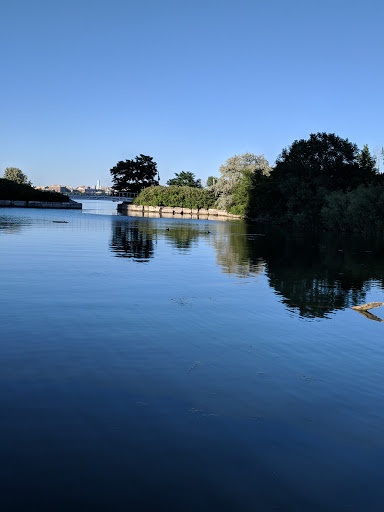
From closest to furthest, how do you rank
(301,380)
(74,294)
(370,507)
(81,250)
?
(370,507) → (301,380) → (74,294) → (81,250)

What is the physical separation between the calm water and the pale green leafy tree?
402ft

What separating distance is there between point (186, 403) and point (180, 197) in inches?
6922

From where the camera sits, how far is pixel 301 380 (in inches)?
380

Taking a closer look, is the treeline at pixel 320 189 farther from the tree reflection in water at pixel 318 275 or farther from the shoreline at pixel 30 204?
the shoreline at pixel 30 204

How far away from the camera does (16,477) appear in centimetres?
575

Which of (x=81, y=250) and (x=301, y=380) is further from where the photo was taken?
(x=81, y=250)

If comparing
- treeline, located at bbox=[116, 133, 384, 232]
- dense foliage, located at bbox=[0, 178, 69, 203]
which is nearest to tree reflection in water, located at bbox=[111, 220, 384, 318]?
treeline, located at bbox=[116, 133, 384, 232]

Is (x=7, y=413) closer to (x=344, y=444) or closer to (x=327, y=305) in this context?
(x=344, y=444)

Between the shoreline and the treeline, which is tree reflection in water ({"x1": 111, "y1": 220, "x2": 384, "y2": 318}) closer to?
the treeline

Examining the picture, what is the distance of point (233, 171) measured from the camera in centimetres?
14288

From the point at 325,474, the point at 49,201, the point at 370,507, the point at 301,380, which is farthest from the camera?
the point at 49,201

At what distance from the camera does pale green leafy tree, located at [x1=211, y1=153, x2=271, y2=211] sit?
138m

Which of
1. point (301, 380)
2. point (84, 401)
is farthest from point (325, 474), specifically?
point (84, 401)

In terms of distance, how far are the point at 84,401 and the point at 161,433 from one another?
1757mm
